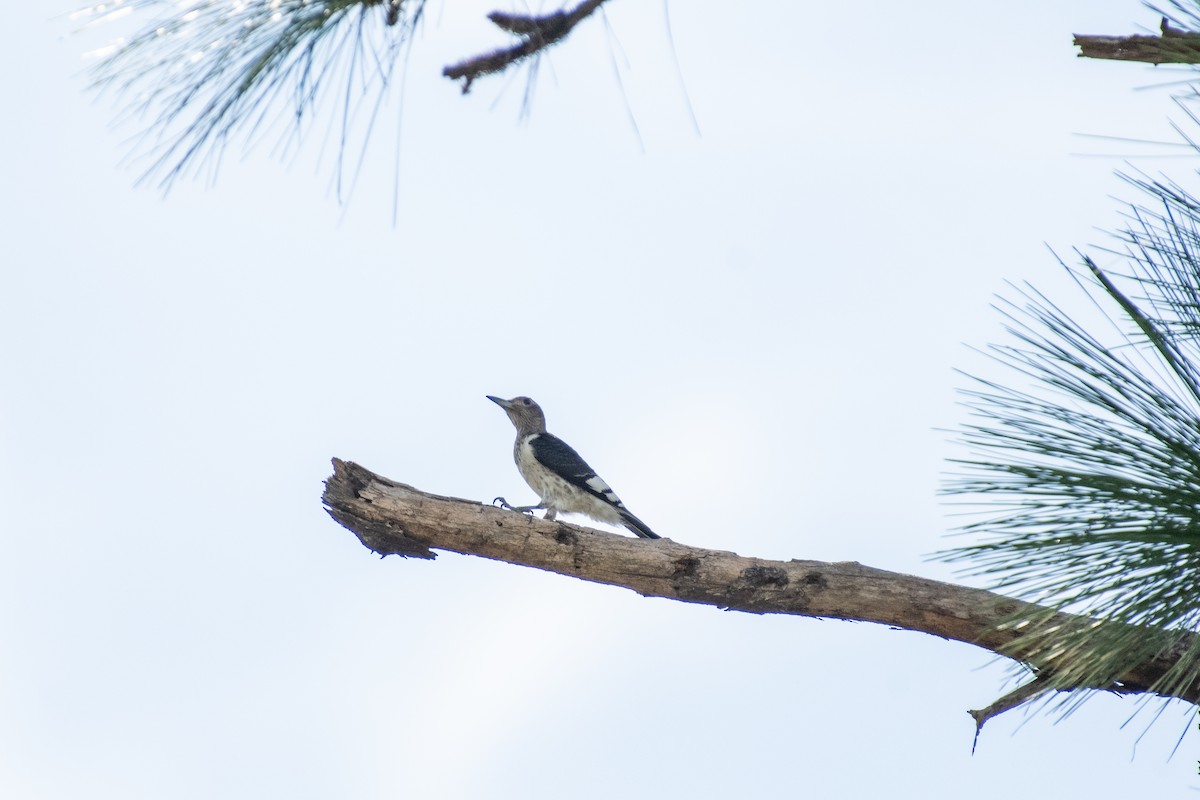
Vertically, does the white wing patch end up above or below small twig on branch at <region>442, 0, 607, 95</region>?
below

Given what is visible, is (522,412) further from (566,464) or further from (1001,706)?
(1001,706)

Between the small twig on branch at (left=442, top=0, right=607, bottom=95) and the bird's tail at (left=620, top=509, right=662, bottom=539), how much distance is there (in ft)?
11.7

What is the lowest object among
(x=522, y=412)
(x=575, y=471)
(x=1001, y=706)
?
(x=1001, y=706)

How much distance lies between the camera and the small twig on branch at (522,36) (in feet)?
8.60

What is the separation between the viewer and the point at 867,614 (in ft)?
12.0

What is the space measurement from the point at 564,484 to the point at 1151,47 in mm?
4361

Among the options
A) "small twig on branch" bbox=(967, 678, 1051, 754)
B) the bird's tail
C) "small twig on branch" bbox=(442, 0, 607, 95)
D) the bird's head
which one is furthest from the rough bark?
the bird's head

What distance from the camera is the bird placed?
6.05 m

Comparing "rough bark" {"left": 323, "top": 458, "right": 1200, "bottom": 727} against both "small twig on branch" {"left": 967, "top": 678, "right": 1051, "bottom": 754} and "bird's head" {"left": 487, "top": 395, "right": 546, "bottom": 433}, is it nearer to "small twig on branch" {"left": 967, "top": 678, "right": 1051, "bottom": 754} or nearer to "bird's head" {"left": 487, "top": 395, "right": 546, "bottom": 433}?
"small twig on branch" {"left": 967, "top": 678, "right": 1051, "bottom": 754}

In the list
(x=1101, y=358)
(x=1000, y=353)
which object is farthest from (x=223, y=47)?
(x=1101, y=358)

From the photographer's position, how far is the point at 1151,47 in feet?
7.27

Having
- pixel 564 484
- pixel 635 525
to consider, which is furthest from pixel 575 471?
pixel 635 525

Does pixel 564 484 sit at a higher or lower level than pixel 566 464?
lower

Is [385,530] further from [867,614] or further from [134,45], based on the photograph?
[134,45]
